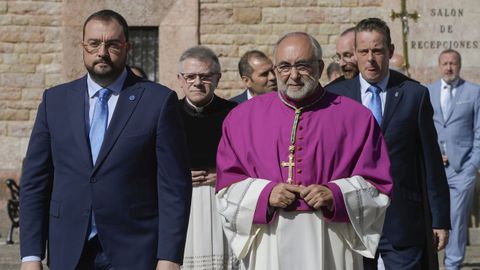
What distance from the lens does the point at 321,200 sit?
18.0 ft

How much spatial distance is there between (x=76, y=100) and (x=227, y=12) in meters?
9.70

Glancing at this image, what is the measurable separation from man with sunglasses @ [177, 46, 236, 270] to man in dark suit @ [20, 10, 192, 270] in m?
2.18

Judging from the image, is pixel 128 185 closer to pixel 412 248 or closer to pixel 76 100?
pixel 76 100

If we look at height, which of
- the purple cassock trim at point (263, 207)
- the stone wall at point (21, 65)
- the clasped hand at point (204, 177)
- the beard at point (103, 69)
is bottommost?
the purple cassock trim at point (263, 207)

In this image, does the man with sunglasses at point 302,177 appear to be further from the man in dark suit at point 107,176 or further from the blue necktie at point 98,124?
the blue necktie at point 98,124

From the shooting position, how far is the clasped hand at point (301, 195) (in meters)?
5.50

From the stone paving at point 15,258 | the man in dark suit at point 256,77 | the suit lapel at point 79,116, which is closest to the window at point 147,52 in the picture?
the stone paving at point 15,258

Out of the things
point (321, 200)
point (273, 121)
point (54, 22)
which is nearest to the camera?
point (321, 200)

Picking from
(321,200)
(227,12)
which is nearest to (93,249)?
(321,200)

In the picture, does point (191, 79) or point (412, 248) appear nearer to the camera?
point (412, 248)

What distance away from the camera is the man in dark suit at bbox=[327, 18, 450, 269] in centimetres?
683

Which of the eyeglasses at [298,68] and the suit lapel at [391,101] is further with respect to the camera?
the suit lapel at [391,101]

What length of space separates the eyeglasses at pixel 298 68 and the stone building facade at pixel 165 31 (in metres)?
9.38

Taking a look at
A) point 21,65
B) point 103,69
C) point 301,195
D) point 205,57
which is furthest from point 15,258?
point 301,195
